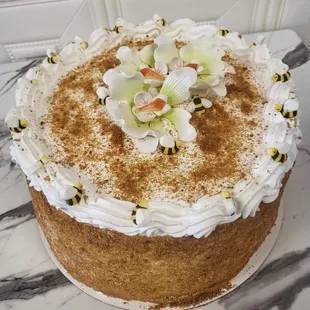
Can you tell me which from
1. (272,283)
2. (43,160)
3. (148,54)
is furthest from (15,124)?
(272,283)

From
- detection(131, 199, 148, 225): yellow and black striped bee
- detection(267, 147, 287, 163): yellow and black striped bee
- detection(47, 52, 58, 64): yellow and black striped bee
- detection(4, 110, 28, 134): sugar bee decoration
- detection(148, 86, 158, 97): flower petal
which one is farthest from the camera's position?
detection(47, 52, 58, 64): yellow and black striped bee

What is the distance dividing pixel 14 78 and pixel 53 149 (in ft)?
3.63

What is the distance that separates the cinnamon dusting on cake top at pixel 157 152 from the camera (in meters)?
1.48

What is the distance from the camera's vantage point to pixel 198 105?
1.67 meters

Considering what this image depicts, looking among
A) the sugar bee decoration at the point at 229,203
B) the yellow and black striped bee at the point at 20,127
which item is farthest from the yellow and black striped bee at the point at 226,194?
the yellow and black striped bee at the point at 20,127

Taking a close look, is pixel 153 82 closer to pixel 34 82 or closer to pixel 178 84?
pixel 178 84

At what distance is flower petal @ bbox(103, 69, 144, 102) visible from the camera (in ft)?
5.36

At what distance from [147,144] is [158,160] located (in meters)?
0.07

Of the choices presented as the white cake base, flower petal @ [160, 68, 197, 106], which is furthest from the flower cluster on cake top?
the white cake base

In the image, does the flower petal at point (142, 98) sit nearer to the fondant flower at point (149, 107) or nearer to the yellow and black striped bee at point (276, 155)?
the fondant flower at point (149, 107)

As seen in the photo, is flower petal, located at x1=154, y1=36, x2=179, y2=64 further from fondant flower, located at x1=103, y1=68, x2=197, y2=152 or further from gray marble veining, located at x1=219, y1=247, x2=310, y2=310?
gray marble veining, located at x1=219, y1=247, x2=310, y2=310

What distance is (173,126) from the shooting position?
1630 millimetres

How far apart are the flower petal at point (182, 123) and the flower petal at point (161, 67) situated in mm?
170

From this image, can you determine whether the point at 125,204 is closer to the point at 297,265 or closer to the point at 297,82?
the point at 297,265
